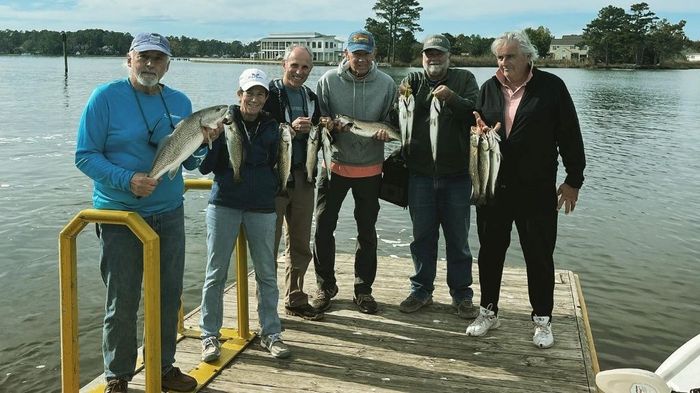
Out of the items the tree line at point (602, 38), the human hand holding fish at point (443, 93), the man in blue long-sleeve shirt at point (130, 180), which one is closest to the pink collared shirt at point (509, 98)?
the human hand holding fish at point (443, 93)

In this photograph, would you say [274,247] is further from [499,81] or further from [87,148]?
[499,81]

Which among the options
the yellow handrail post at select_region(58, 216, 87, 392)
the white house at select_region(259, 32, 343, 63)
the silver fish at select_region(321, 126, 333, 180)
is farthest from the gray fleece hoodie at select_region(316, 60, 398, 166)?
the white house at select_region(259, 32, 343, 63)

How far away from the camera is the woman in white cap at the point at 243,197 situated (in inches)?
188

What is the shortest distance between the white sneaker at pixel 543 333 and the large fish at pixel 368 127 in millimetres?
2117

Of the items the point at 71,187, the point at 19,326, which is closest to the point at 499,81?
the point at 19,326

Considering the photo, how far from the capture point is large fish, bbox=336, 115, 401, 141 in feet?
17.8

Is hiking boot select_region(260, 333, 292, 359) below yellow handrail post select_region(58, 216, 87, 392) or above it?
below

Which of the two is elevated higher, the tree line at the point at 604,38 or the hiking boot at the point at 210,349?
the tree line at the point at 604,38

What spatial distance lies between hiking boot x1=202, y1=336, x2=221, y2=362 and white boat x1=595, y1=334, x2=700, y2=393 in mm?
2918

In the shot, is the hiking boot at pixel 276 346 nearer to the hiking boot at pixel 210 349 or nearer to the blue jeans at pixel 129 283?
the hiking boot at pixel 210 349

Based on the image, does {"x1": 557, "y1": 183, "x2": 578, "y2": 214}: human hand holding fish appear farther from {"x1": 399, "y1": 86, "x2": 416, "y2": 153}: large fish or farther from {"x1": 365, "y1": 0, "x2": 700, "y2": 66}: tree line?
{"x1": 365, "y1": 0, "x2": 700, "y2": 66}: tree line

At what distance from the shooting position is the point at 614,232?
13367 millimetres

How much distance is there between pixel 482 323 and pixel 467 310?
370 millimetres

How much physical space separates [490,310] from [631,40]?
132672 mm
